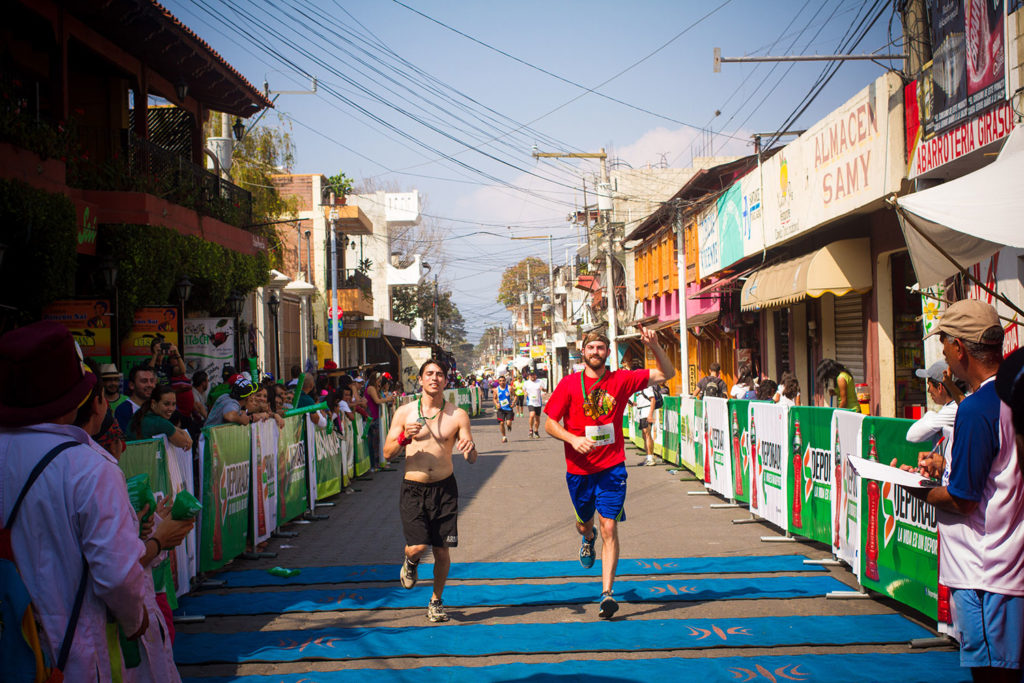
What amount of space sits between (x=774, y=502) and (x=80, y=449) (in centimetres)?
836

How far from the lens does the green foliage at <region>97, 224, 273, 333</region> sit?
1495 centimetres

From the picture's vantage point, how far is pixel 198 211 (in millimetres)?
18000

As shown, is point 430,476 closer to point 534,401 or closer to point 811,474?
point 811,474

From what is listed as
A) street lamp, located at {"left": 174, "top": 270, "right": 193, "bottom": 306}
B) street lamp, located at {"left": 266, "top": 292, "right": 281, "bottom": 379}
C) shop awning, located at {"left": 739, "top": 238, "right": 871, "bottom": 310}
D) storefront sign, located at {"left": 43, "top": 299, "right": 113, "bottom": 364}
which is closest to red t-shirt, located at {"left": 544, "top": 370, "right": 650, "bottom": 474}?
storefront sign, located at {"left": 43, "top": 299, "right": 113, "bottom": 364}

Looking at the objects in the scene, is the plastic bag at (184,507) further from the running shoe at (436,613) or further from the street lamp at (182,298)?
the street lamp at (182,298)

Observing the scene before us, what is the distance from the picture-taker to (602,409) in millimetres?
7102

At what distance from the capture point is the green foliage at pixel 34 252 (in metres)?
11.7

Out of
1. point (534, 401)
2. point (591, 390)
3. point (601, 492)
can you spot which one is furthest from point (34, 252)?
point (534, 401)

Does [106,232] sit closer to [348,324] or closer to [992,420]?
[992,420]

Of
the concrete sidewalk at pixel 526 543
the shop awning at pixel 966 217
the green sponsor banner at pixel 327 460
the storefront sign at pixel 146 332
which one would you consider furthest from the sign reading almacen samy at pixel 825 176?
the storefront sign at pixel 146 332

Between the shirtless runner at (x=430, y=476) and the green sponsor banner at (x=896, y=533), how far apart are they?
3.08 meters

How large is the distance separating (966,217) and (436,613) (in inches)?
174

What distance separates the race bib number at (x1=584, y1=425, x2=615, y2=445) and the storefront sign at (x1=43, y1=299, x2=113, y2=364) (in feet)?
27.1

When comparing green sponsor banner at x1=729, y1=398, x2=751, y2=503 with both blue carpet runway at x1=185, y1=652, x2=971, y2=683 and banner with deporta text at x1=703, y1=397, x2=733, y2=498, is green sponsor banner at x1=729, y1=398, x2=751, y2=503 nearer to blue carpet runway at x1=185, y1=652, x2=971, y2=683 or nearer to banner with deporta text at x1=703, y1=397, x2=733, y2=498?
banner with deporta text at x1=703, y1=397, x2=733, y2=498
